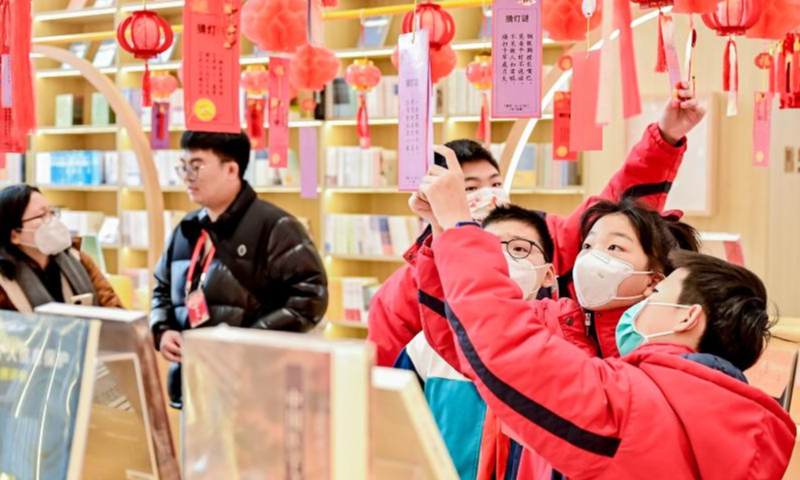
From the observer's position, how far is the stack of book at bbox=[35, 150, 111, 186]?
25.1 feet

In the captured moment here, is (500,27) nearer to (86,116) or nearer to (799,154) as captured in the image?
(799,154)

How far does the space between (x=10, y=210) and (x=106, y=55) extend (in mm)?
4676

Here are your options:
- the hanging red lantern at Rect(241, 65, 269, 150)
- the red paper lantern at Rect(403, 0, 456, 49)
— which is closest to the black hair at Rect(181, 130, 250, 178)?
the red paper lantern at Rect(403, 0, 456, 49)

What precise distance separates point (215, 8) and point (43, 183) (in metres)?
6.31

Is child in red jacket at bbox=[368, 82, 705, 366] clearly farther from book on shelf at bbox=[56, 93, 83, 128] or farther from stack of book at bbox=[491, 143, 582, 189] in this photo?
book on shelf at bbox=[56, 93, 83, 128]

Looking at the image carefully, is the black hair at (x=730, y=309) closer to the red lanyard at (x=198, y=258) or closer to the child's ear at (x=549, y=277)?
the child's ear at (x=549, y=277)

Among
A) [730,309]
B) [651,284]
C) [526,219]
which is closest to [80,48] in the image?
[526,219]

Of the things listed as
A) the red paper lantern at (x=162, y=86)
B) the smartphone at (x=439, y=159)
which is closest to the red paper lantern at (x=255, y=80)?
the red paper lantern at (x=162, y=86)

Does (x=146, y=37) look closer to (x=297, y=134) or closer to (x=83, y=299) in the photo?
(x=83, y=299)

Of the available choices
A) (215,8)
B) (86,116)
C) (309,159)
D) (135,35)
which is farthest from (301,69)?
(86,116)

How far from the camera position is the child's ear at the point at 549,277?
2.04 m

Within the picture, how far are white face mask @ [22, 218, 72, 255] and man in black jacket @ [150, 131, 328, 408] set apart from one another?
384 millimetres

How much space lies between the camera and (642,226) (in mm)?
1814

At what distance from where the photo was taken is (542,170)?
597cm
